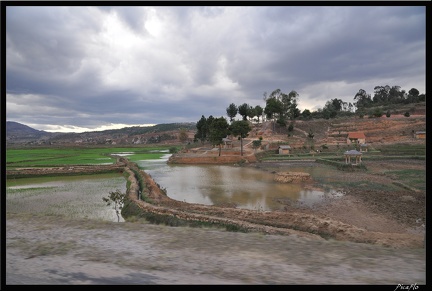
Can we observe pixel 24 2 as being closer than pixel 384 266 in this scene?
No

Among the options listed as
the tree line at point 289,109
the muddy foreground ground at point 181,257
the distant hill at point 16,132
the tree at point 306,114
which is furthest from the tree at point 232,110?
the muddy foreground ground at point 181,257

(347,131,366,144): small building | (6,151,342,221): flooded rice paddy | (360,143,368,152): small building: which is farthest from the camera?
(347,131,366,144): small building

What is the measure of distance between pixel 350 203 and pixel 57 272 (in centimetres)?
1098

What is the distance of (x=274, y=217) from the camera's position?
780 cm

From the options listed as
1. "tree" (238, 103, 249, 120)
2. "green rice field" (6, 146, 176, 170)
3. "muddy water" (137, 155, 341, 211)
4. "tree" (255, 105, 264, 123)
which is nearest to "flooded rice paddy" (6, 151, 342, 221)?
"muddy water" (137, 155, 341, 211)

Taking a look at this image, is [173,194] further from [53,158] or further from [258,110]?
[258,110]

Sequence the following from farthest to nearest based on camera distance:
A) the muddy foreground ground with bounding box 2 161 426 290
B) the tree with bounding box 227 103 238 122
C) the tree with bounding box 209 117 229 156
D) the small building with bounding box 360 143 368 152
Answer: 1. the tree with bounding box 227 103 238 122
2. the small building with bounding box 360 143 368 152
3. the tree with bounding box 209 117 229 156
4. the muddy foreground ground with bounding box 2 161 426 290

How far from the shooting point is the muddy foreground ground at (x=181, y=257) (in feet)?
7.15

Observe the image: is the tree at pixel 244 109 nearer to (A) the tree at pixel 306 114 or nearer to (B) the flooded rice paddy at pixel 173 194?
(A) the tree at pixel 306 114

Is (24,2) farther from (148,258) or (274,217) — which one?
(274,217)

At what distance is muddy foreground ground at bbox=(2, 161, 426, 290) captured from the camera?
85.8 inches

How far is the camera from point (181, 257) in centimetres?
267

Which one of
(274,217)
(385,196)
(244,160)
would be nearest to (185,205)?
(274,217)

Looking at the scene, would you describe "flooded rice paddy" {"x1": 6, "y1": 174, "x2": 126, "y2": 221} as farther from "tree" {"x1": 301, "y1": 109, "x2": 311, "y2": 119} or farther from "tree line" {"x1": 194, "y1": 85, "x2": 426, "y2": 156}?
"tree" {"x1": 301, "y1": 109, "x2": 311, "y2": 119}
